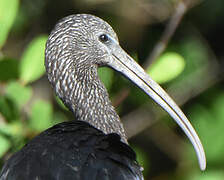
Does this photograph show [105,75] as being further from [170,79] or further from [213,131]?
[213,131]

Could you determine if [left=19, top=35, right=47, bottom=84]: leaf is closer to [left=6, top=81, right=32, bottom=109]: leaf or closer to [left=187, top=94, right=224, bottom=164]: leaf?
[left=6, top=81, right=32, bottom=109]: leaf

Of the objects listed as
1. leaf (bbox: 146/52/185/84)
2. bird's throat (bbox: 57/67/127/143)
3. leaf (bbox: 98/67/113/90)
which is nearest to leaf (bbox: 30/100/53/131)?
leaf (bbox: 98/67/113/90)

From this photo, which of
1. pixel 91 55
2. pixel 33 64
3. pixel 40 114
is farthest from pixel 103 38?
pixel 40 114

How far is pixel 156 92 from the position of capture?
4793 mm

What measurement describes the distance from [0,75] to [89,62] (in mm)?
968

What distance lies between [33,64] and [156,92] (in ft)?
4.03

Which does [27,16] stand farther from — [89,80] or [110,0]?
[89,80]

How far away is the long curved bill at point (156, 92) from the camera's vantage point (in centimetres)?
477

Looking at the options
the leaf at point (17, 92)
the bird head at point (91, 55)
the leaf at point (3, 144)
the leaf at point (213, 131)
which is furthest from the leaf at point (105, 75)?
the leaf at point (213, 131)

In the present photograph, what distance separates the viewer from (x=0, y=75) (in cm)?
550

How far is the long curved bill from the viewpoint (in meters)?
4.77

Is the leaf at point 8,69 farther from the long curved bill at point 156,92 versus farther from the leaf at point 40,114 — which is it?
the long curved bill at point 156,92

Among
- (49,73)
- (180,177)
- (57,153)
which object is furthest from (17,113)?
(180,177)

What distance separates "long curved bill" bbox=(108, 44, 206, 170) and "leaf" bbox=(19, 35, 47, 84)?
949mm
